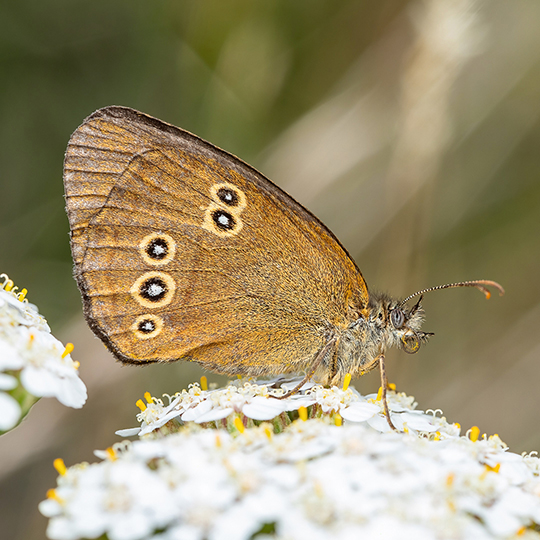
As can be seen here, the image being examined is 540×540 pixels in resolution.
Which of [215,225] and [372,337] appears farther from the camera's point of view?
[372,337]

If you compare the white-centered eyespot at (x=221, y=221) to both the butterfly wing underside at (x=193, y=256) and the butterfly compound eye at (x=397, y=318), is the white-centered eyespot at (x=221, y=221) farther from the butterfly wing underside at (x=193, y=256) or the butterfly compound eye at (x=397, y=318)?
the butterfly compound eye at (x=397, y=318)

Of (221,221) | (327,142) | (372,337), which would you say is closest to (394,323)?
(372,337)

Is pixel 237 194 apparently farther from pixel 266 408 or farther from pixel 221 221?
pixel 266 408

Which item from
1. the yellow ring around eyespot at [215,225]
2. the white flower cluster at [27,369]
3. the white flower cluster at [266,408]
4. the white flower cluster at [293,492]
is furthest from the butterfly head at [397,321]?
the white flower cluster at [27,369]

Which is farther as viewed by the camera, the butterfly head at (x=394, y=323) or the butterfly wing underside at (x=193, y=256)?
the butterfly head at (x=394, y=323)

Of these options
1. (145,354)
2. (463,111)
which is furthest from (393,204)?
(145,354)

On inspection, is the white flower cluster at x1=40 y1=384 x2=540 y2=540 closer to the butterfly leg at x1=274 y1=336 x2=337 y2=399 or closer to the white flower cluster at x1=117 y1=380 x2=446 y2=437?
the white flower cluster at x1=117 y1=380 x2=446 y2=437

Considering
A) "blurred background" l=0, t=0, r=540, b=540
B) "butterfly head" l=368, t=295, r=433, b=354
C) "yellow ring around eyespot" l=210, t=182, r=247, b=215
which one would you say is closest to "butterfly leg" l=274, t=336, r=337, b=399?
"butterfly head" l=368, t=295, r=433, b=354
